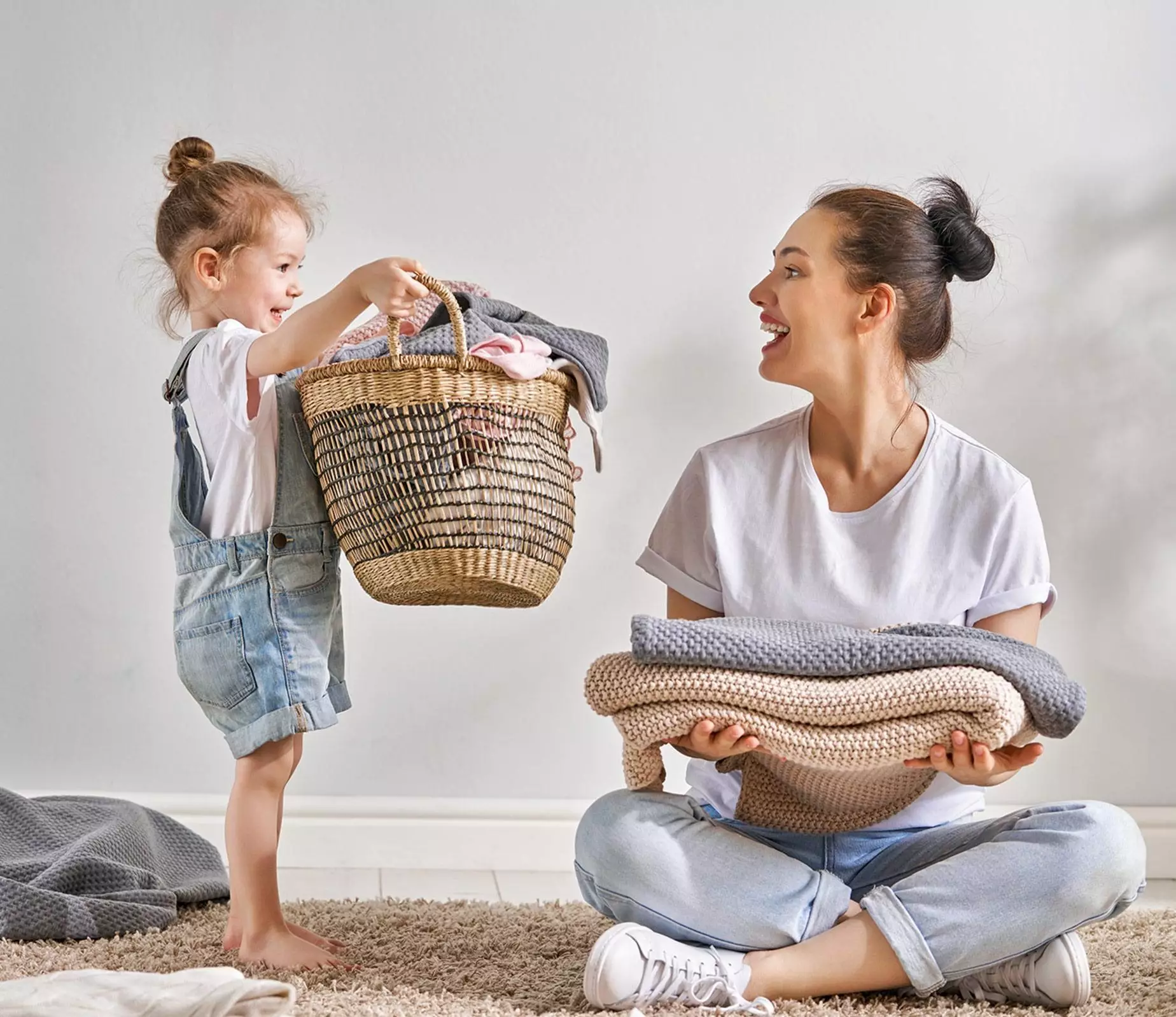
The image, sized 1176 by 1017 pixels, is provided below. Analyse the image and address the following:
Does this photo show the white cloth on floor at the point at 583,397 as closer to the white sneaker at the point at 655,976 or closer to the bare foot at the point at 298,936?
the white sneaker at the point at 655,976

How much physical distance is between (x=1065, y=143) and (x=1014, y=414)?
47 centimetres

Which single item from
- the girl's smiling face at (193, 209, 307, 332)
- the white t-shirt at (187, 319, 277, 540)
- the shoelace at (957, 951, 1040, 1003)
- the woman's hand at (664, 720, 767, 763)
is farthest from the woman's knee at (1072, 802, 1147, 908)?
the girl's smiling face at (193, 209, 307, 332)

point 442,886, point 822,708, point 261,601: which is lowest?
point 442,886

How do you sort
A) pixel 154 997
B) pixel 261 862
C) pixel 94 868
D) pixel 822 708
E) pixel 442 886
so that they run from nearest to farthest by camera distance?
pixel 154 997
pixel 822 708
pixel 261 862
pixel 94 868
pixel 442 886

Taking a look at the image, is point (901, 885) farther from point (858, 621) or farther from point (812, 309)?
point (812, 309)

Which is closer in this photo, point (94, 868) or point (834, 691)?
point (834, 691)

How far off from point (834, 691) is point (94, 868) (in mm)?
1011

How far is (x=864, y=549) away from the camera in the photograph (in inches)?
59.3

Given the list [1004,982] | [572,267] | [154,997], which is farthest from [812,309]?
[154,997]

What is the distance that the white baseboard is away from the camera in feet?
6.77

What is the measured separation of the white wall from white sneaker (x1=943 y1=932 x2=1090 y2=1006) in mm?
882

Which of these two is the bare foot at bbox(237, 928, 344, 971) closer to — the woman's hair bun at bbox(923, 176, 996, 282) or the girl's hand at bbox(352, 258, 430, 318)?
the girl's hand at bbox(352, 258, 430, 318)

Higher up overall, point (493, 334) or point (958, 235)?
point (958, 235)

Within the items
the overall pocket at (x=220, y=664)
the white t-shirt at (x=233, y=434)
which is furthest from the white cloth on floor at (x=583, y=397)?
the overall pocket at (x=220, y=664)
